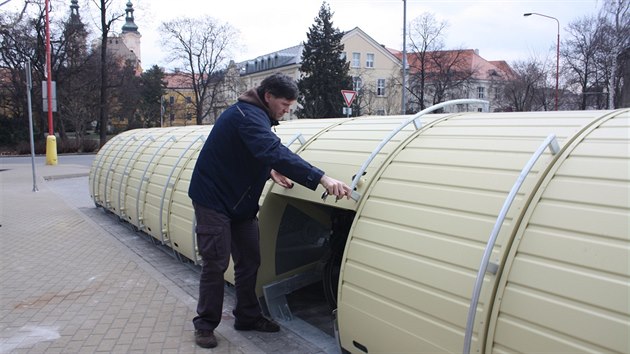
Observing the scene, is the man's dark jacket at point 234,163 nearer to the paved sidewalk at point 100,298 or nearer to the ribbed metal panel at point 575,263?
the paved sidewalk at point 100,298

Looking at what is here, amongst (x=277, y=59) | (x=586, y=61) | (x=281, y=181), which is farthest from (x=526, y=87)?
(x=281, y=181)

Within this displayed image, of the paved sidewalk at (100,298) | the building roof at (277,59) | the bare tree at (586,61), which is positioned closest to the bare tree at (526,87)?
the bare tree at (586,61)

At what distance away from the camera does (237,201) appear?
3445 millimetres

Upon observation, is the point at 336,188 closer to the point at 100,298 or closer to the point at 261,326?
the point at 261,326

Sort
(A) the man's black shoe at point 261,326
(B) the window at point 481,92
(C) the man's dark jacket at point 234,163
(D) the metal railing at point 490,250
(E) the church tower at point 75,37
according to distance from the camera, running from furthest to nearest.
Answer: (B) the window at point 481,92, (E) the church tower at point 75,37, (A) the man's black shoe at point 261,326, (C) the man's dark jacket at point 234,163, (D) the metal railing at point 490,250

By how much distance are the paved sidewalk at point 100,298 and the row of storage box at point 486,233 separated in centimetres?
109

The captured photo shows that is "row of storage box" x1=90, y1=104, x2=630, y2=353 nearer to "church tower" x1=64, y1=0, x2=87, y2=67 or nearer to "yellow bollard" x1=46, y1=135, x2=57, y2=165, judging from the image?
"yellow bollard" x1=46, y1=135, x2=57, y2=165

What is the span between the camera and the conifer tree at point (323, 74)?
38781 mm

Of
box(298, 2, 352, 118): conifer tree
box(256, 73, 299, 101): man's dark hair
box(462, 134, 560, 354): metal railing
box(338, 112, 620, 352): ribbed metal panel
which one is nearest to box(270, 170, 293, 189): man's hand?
box(256, 73, 299, 101): man's dark hair

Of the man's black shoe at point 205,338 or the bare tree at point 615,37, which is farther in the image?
the bare tree at point 615,37

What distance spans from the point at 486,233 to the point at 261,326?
2.21 m

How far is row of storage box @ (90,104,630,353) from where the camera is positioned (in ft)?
6.13

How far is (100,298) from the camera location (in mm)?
4520

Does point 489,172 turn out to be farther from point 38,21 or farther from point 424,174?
point 38,21
